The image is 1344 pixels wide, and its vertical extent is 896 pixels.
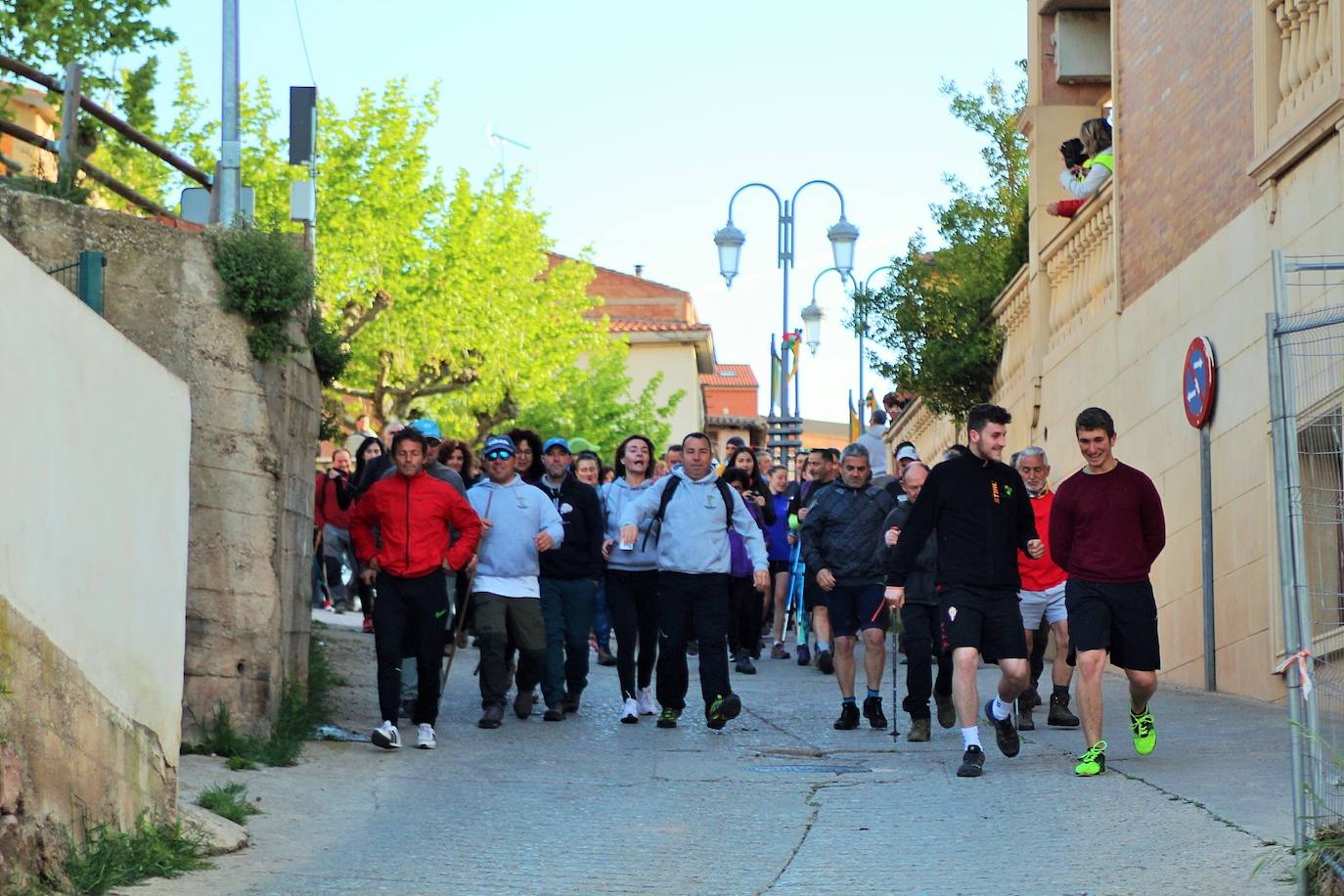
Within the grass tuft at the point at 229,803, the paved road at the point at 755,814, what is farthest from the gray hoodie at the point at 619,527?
the grass tuft at the point at 229,803

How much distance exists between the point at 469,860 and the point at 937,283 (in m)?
18.2

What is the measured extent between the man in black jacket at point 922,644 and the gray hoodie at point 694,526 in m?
0.91

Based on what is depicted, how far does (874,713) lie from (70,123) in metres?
6.15

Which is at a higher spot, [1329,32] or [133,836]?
[1329,32]

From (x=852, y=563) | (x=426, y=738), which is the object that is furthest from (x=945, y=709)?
(x=426, y=738)

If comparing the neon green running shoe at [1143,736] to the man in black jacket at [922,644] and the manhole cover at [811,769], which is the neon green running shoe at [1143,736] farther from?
the man in black jacket at [922,644]

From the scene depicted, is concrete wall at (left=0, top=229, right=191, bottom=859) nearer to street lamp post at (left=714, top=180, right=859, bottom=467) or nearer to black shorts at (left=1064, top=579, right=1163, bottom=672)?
black shorts at (left=1064, top=579, right=1163, bottom=672)

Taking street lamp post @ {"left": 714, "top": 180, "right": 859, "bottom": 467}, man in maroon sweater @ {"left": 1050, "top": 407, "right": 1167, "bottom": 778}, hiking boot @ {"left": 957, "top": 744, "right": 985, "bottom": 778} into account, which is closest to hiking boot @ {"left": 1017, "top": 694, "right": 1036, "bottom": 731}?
man in maroon sweater @ {"left": 1050, "top": 407, "right": 1167, "bottom": 778}

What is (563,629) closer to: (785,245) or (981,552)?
(981,552)

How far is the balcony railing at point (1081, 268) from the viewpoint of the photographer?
18594 mm

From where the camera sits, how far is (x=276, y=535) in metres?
10.8

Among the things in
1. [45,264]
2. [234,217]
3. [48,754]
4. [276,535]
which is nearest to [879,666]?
[276,535]

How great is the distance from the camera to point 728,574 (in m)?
12.8

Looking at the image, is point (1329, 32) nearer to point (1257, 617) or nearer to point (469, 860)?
point (1257, 617)
